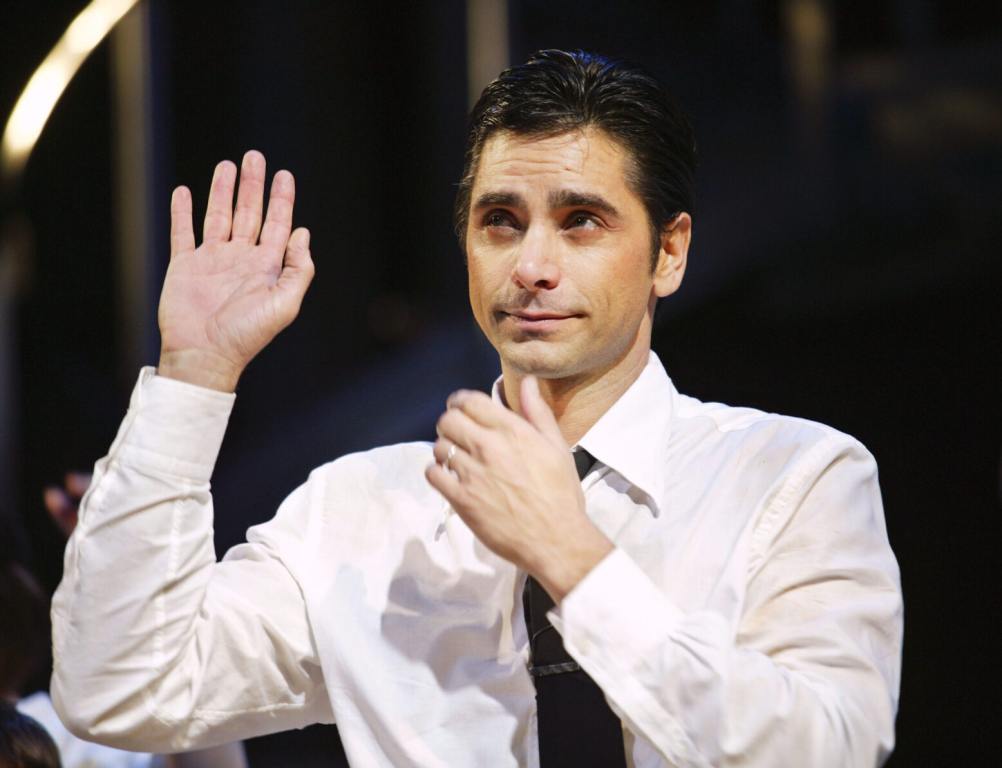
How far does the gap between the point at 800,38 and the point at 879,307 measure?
1.36m

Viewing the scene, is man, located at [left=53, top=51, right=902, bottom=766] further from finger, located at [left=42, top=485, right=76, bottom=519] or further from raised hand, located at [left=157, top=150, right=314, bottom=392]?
finger, located at [left=42, top=485, right=76, bottom=519]

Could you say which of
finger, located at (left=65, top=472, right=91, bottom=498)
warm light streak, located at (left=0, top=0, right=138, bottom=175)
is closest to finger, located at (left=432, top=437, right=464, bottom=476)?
finger, located at (left=65, top=472, right=91, bottom=498)

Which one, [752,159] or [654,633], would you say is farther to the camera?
[752,159]

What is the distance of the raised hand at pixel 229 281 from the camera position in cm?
165

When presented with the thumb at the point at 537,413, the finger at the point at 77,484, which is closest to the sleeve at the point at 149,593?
the thumb at the point at 537,413

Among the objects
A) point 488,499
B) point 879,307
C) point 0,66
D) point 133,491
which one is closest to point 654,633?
point 488,499

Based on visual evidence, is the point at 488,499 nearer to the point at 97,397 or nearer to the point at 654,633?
the point at 654,633

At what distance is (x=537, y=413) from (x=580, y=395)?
0.38m

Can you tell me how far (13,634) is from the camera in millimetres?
2502

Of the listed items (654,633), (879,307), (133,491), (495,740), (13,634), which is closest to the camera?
(654,633)

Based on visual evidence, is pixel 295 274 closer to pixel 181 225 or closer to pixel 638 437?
pixel 181 225

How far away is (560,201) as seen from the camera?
1.82 m

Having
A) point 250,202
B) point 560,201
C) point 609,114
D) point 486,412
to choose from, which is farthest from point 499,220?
point 486,412

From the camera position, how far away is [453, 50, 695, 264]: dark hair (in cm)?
189
